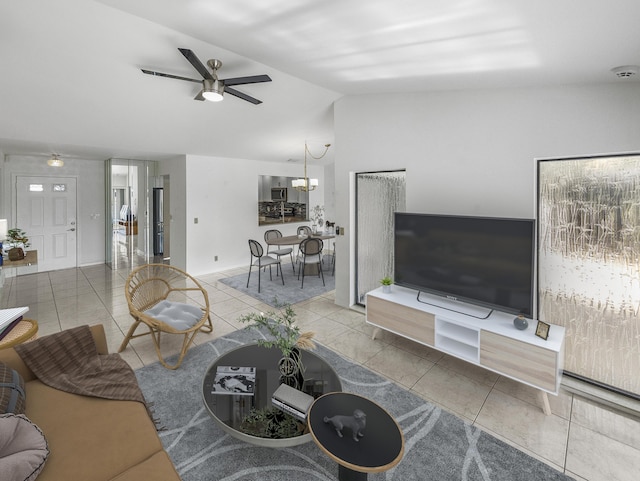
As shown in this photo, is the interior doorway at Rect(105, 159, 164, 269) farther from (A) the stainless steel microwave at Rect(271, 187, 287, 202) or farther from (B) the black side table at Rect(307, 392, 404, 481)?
(B) the black side table at Rect(307, 392, 404, 481)

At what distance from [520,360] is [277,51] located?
3.23 m

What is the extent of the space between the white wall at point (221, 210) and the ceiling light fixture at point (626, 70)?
19.8ft

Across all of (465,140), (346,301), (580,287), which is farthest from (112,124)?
(580,287)

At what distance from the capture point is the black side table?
1.31 meters

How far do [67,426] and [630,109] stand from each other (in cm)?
397

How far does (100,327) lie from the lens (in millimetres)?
2291

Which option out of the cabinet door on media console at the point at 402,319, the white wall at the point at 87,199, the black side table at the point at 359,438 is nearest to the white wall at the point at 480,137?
the cabinet door on media console at the point at 402,319

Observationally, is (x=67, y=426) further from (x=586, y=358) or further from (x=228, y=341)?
(x=586, y=358)

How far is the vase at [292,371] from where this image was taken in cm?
190

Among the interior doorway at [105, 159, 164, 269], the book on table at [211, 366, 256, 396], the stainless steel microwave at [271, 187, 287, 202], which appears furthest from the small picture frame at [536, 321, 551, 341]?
the interior doorway at [105, 159, 164, 269]

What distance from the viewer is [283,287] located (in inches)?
206

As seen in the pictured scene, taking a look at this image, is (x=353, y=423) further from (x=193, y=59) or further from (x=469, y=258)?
(x=193, y=59)

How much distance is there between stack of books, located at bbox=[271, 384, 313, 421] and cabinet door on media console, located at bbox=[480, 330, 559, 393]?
1.57 m

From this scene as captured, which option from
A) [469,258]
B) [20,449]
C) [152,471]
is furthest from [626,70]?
[20,449]
